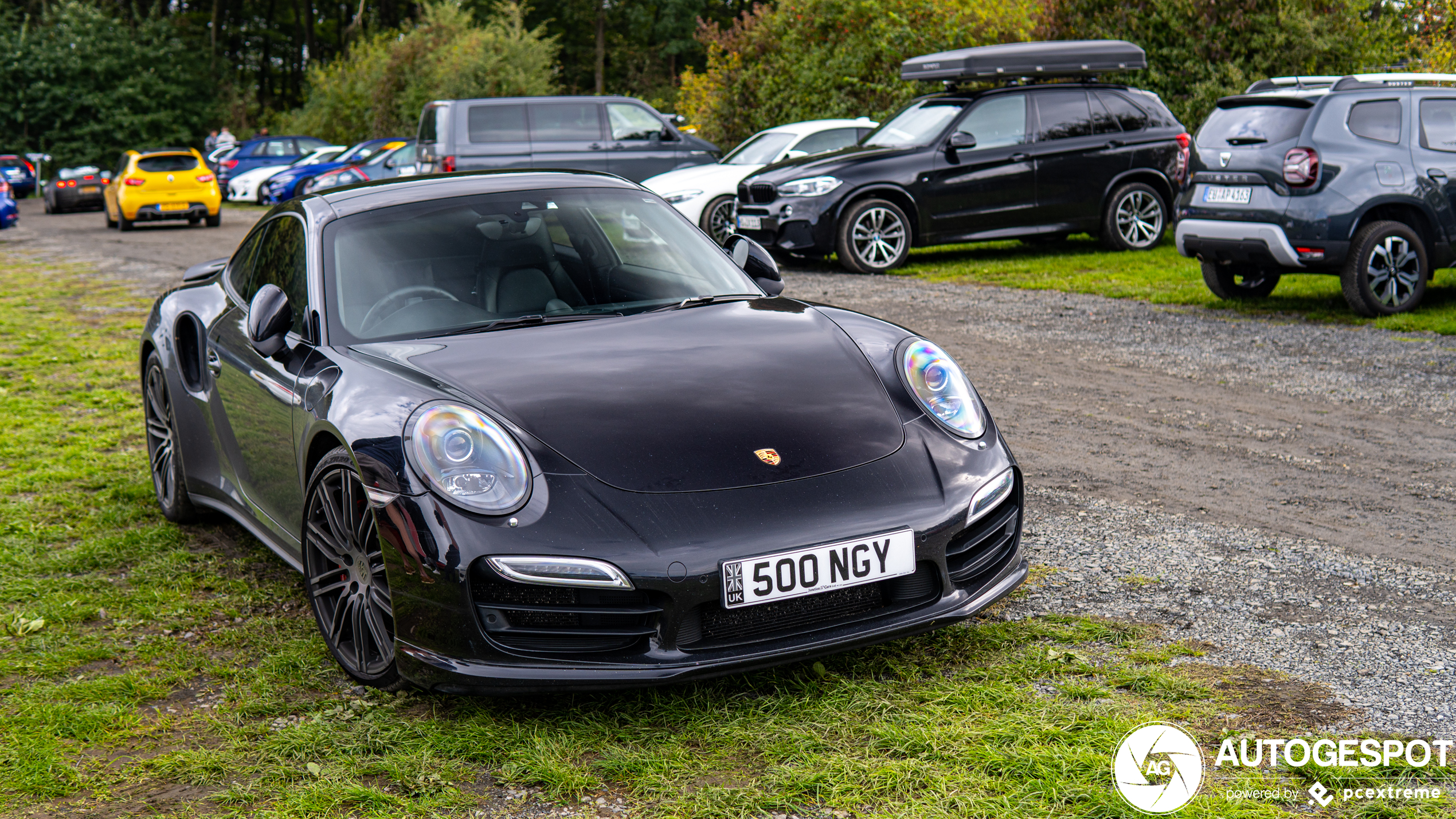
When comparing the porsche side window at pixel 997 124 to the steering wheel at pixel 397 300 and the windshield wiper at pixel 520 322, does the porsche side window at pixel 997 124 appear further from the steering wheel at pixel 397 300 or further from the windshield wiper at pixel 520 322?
the steering wheel at pixel 397 300

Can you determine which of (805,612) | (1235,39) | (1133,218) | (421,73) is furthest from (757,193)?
(421,73)

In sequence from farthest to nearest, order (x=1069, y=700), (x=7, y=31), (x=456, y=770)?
(x=7, y=31)
(x=1069, y=700)
(x=456, y=770)

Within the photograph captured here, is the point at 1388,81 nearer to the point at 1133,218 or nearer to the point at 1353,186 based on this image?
the point at 1353,186

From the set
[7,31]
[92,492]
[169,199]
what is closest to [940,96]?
[92,492]

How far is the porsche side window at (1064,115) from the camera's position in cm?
1390

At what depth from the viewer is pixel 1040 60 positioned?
46.2 feet

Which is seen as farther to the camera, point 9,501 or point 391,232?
point 9,501

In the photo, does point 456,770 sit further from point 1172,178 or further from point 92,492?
point 1172,178

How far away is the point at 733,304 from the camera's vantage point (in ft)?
14.3

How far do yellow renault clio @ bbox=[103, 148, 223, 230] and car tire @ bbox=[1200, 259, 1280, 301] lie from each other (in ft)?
64.6

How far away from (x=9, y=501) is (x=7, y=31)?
50.8 metres

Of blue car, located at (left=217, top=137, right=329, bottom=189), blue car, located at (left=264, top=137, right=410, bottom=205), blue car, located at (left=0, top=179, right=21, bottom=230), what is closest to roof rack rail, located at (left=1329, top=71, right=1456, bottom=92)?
blue car, located at (left=264, top=137, right=410, bottom=205)

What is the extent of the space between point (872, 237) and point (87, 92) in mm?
42075

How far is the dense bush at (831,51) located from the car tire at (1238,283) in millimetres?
9056
